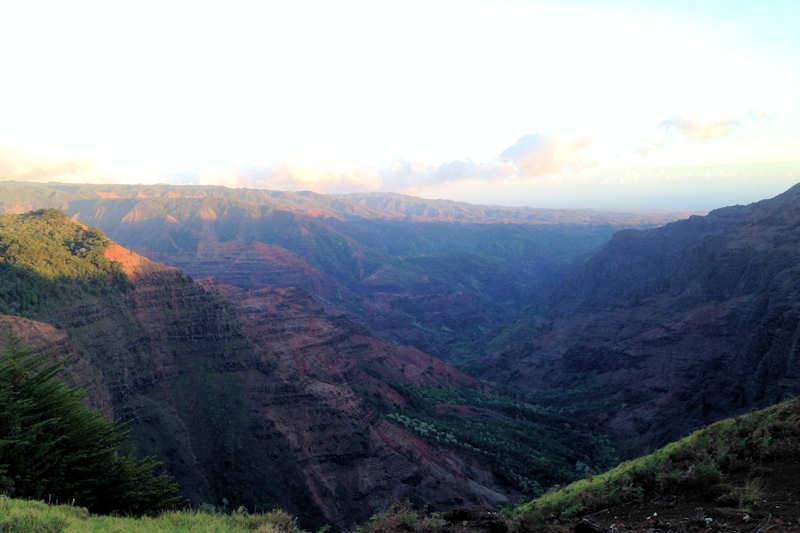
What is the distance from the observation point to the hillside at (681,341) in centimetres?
6719

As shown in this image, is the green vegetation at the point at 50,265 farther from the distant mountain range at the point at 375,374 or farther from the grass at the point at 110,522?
the grass at the point at 110,522

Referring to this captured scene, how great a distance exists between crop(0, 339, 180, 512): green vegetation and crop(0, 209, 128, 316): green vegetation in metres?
29.1

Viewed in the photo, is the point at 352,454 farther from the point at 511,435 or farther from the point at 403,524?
the point at 403,524

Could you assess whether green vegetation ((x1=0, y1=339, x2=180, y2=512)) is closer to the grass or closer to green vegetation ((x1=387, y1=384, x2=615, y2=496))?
the grass

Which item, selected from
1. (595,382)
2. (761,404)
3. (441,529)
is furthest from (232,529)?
(595,382)

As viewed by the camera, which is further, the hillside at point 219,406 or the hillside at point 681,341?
the hillside at point 681,341

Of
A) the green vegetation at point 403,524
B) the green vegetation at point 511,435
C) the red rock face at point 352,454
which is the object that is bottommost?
the green vegetation at point 511,435

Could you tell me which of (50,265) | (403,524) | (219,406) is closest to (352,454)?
(219,406)

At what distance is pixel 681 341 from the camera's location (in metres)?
84.4

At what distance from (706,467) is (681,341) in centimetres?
8068

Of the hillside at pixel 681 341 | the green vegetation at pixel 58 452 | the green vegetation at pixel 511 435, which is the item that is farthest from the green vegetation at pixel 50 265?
the hillside at pixel 681 341

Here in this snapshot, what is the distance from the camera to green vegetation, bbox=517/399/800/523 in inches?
504

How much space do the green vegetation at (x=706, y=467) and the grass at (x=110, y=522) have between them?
6.51 m

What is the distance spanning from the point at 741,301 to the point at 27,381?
3672 inches
